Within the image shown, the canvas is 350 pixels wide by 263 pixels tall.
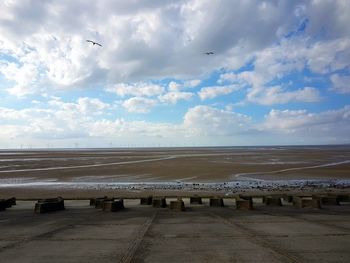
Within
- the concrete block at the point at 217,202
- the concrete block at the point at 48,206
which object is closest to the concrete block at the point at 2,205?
the concrete block at the point at 48,206

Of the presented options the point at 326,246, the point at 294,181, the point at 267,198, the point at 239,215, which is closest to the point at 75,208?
the point at 239,215

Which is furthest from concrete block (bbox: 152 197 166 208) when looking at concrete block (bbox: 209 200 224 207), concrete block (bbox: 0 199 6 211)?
concrete block (bbox: 0 199 6 211)

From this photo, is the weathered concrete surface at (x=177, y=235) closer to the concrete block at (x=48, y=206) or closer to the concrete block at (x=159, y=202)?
the concrete block at (x=48, y=206)

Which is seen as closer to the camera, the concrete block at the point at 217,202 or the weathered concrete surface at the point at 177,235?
the weathered concrete surface at the point at 177,235

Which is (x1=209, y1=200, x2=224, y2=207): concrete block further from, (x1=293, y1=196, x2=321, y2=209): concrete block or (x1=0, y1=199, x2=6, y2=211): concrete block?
(x1=0, y1=199, x2=6, y2=211): concrete block

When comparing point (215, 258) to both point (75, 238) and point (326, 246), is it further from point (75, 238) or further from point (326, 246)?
point (75, 238)

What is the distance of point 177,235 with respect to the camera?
10.6 m

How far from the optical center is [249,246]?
9.19 meters

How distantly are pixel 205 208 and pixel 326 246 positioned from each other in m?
7.44

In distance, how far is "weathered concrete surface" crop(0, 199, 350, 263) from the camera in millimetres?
8435

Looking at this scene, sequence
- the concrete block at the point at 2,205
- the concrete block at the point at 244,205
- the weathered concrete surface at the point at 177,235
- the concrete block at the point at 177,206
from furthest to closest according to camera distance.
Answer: the concrete block at the point at 2,205 < the concrete block at the point at 244,205 < the concrete block at the point at 177,206 < the weathered concrete surface at the point at 177,235

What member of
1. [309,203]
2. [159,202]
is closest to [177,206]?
[159,202]

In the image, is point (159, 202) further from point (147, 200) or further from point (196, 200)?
point (196, 200)

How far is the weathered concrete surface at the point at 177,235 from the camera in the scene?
332 inches
